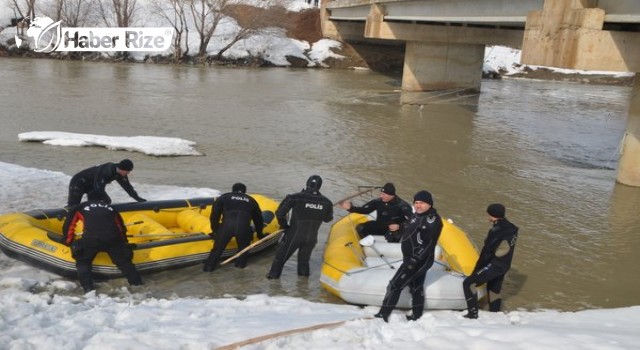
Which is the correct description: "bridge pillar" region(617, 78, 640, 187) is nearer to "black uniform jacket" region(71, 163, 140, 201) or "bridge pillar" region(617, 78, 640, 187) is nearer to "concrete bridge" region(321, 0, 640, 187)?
"concrete bridge" region(321, 0, 640, 187)

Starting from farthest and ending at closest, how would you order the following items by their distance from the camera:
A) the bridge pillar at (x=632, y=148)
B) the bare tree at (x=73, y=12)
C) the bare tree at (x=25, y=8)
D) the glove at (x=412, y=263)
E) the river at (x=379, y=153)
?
the bare tree at (x=73, y=12), the bare tree at (x=25, y=8), the bridge pillar at (x=632, y=148), the river at (x=379, y=153), the glove at (x=412, y=263)

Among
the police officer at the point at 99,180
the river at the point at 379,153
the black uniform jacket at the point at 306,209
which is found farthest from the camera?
the river at the point at 379,153

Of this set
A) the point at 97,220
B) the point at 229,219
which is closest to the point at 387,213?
the point at 229,219

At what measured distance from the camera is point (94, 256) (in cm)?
711

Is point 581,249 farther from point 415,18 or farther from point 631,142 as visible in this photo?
point 415,18

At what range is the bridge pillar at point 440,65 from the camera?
32.2m

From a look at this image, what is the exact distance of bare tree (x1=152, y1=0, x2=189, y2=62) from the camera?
4297 cm

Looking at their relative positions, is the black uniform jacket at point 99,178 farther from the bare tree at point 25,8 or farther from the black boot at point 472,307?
the bare tree at point 25,8

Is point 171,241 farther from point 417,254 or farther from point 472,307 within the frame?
point 472,307

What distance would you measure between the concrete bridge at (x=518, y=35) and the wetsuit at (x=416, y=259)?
8.20 meters

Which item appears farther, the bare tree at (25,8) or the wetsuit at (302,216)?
the bare tree at (25,8)

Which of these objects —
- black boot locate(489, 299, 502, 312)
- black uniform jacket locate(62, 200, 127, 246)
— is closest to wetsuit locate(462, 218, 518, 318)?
black boot locate(489, 299, 502, 312)

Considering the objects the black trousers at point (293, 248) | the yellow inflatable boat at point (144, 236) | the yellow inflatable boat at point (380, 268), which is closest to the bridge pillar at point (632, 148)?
A: the yellow inflatable boat at point (380, 268)

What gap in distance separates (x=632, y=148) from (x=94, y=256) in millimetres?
12244
